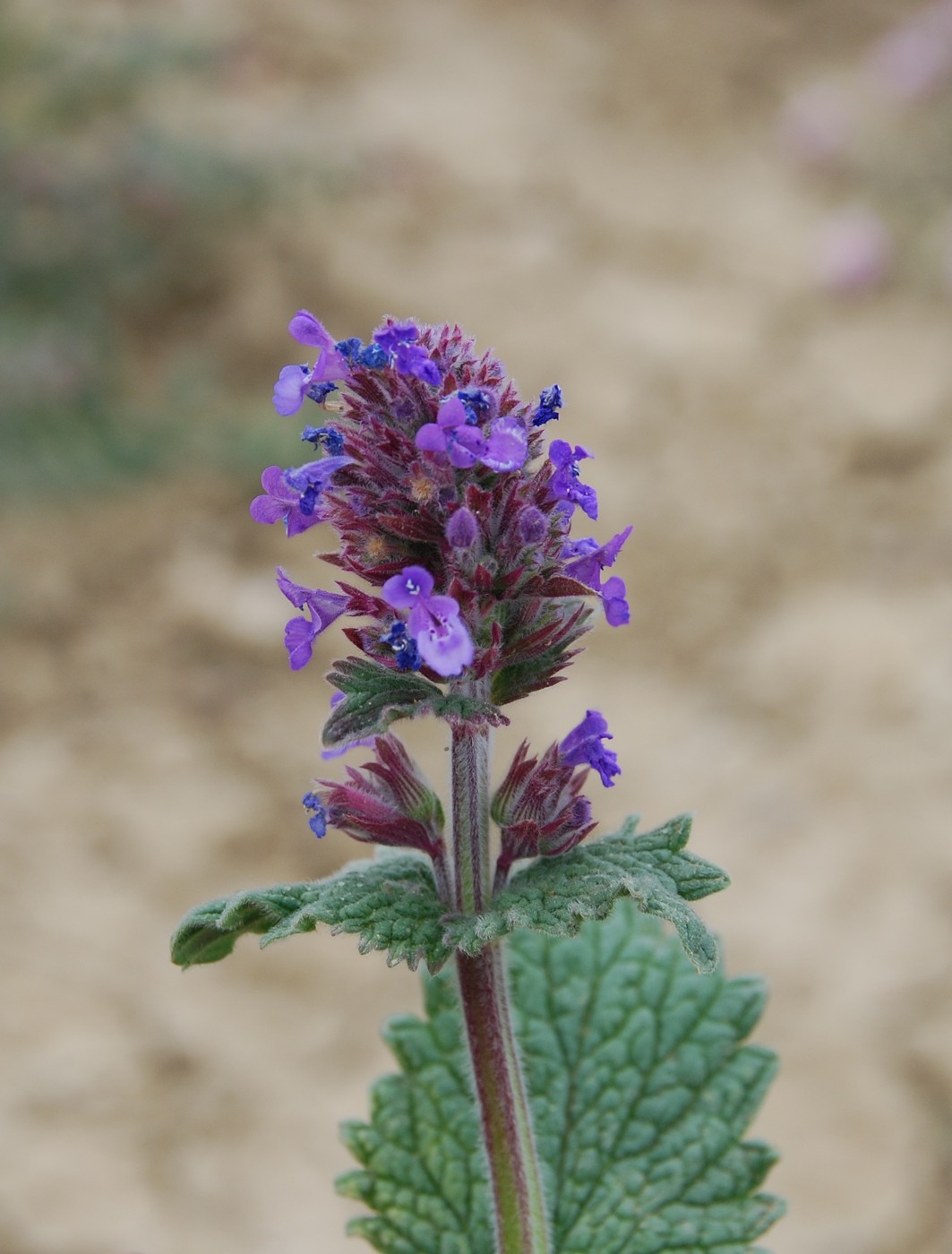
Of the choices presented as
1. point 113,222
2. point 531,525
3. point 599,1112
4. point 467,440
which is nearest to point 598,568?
point 531,525

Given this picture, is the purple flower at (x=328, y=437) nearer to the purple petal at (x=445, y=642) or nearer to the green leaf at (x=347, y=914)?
the purple petal at (x=445, y=642)

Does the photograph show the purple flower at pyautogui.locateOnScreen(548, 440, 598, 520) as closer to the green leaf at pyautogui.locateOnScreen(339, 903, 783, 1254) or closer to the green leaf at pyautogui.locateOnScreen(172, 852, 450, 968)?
the green leaf at pyautogui.locateOnScreen(172, 852, 450, 968)

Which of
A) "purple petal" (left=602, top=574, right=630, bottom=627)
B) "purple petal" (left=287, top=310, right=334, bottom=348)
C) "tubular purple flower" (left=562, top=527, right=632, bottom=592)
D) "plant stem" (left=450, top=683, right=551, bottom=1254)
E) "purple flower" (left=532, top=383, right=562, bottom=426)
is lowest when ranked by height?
"plant stem" (left=450, top=683, right=551, bottom=1254)

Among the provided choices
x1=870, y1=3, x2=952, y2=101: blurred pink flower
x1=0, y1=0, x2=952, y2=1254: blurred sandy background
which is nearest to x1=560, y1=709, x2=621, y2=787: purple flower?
x1=0, y1=0, x2=952, y2=1254: blurred sandy background

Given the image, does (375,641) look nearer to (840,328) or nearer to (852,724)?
(852,724)

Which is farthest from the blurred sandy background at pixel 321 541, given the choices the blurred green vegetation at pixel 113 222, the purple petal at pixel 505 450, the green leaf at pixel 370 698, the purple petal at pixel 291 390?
the purple petal at pixel 505 450
